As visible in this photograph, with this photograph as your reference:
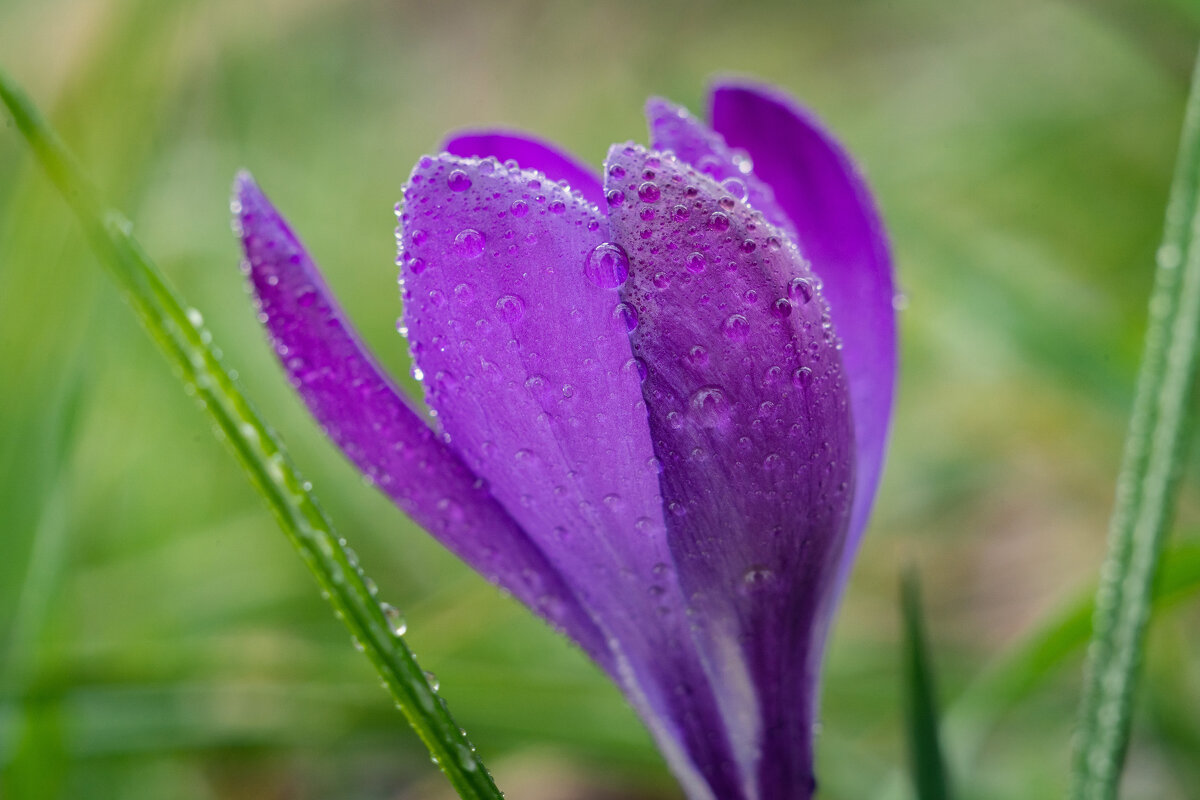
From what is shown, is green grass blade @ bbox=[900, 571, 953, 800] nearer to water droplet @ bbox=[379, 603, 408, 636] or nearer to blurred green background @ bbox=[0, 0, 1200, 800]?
water droplet @ bbox=[379, 603, 408, 636]

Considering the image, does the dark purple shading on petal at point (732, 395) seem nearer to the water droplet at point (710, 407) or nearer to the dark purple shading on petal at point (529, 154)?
the water droplet at point (710, 407)

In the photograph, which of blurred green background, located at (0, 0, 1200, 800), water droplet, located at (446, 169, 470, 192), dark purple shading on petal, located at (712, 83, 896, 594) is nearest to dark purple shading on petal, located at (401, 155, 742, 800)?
water droplet, located at (446, 169, 470, 192)

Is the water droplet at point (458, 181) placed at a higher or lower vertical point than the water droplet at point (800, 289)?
higher

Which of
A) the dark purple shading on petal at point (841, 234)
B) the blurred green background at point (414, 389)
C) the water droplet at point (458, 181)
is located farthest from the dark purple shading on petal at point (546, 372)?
the blurred green background at point (414, 389)

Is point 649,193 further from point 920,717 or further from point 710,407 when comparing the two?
point 920,717

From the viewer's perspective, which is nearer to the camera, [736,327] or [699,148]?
[736,327]

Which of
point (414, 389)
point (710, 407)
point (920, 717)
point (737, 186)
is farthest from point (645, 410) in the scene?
point (414, 389)
